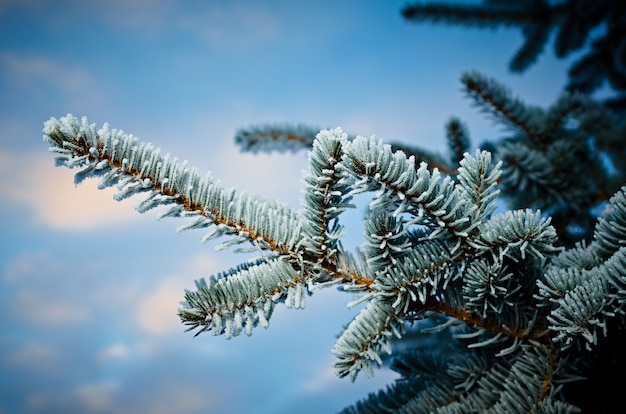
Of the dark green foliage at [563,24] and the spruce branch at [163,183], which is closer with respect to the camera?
the spruce branch at [163,183]

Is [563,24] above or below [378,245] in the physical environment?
above

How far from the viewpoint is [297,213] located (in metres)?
0.71

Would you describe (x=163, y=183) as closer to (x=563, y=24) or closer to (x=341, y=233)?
(x=341, y=233)

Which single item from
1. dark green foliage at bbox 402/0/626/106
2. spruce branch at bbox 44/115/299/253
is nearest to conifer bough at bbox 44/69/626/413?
spruce branch at bbox 44/115/299/253

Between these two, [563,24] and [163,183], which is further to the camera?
[563,24]

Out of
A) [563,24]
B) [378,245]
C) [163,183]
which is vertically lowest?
[378,245]

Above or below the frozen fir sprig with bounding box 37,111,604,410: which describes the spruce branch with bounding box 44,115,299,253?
above

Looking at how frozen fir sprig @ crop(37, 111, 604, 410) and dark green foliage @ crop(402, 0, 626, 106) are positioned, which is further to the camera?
dark green foliage @ crop(402, 0, 626, 106)

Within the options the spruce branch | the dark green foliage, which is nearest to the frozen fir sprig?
the spruce branch

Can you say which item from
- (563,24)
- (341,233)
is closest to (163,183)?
(341,233)

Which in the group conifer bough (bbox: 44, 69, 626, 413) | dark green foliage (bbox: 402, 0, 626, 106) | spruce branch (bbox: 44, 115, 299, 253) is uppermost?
dark green foliage (bbox: 402, 0, 626, 106)

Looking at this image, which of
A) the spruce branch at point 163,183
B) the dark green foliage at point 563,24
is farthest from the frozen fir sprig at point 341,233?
the dark green foliage at point 563,24

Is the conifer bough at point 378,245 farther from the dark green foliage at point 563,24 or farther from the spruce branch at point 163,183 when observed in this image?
the dark green foliage at point 563,24

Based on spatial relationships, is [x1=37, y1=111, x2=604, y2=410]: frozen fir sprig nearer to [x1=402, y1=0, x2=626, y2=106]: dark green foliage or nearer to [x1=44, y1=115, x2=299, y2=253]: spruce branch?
[x1=44, y1=115, x2=299, y2=253]: spruce branch
